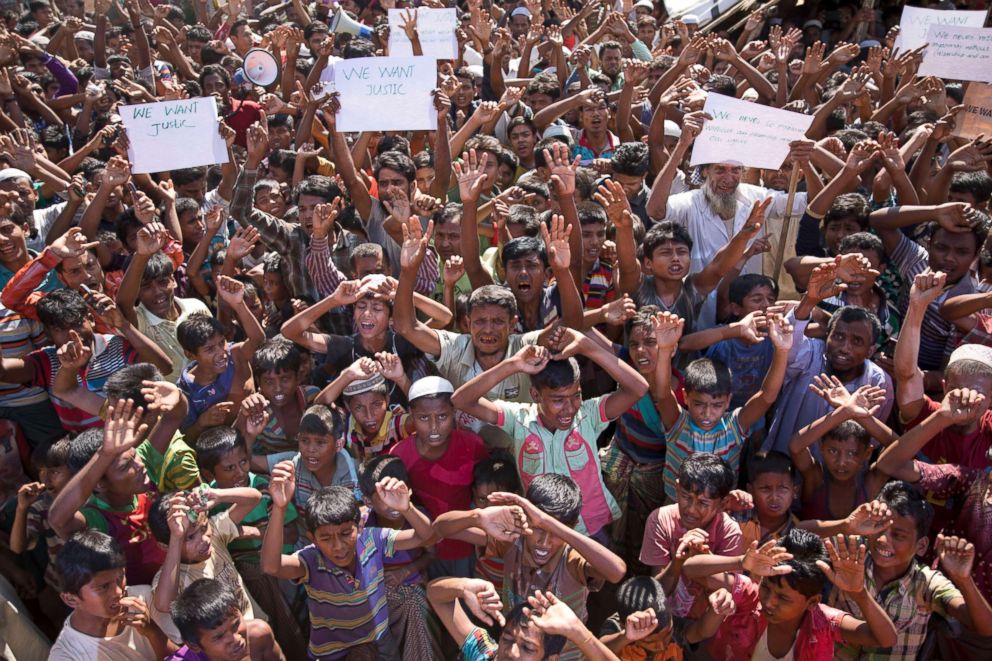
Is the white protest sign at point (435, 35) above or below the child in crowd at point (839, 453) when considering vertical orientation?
above

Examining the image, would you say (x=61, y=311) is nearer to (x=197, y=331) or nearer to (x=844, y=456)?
(x=197, y=331)

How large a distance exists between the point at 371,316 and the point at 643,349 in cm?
134

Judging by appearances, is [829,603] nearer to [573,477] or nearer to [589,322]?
[573,477]

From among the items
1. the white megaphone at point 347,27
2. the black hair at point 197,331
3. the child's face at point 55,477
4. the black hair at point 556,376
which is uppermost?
the white megaphone at point 347,27

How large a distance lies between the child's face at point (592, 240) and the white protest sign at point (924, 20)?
3783 millimetres

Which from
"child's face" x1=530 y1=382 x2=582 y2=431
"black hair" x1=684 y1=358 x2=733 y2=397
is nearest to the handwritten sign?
"black hair" x1=684 y1=358 x2=733 y2=397

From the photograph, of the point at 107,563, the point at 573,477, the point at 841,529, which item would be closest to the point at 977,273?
the point at 841,529

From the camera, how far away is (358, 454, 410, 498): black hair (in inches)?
143

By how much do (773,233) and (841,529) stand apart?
244cm

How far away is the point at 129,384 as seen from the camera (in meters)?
3.90

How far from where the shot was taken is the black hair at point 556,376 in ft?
12.0

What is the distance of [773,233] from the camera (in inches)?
215

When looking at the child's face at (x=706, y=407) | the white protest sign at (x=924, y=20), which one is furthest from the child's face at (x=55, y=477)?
the white protest sign at (x=924, y=20)

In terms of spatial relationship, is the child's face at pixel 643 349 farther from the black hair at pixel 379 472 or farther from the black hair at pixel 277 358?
the black hair at pixel 277 358
